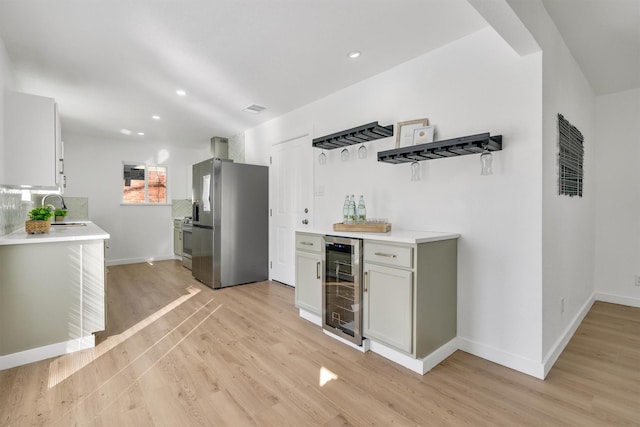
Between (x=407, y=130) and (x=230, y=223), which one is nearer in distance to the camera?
A: (x=407, y=130)

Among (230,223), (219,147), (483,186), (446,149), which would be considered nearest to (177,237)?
(219,147)

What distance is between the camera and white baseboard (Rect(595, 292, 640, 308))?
11.3 ft

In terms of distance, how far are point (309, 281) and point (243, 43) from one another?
2.13 m

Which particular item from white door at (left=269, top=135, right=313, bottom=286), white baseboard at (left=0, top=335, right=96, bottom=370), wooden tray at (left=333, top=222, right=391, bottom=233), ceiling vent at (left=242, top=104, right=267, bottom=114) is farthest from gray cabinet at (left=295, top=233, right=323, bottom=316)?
ceiling vent at (left=242, top=104, right=267, bottom=114)

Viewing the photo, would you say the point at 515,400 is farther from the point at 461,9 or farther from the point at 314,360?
the point at 461,9

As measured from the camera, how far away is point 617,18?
2.23 metres

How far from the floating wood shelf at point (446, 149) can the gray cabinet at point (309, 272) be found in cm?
98

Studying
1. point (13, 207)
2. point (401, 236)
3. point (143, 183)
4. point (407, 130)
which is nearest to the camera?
point (401, 236)

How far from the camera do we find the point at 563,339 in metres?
2.38

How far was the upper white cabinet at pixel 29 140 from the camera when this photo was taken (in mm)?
2459

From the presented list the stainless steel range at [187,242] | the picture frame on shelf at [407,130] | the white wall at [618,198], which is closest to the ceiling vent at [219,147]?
the stainless steel range at [187,242]

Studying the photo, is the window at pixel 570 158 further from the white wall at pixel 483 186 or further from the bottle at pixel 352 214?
the bottle at pixel 352 214

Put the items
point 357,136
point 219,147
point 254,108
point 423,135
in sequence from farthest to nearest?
point 219,147
point 254,108
point 357,136
point 423,135

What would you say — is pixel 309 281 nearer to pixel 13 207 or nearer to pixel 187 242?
pixel 13 207
